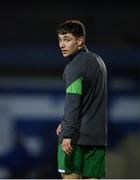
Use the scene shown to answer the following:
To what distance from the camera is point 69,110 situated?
3.81 m

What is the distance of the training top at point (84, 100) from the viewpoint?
12.5 ft

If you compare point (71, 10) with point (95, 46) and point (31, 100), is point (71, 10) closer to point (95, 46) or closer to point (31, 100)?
point (95, 46)

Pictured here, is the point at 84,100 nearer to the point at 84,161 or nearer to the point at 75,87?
the point at 75,87

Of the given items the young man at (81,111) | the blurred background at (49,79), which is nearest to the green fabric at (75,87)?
the young man at (81,111)

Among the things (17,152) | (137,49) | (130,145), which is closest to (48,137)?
(17,152)

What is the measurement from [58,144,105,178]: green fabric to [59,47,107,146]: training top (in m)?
0.06

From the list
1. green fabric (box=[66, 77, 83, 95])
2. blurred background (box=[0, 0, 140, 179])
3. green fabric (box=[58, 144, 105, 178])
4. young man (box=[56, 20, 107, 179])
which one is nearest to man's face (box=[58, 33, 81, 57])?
young man (box=[56, 20, 107, 179])

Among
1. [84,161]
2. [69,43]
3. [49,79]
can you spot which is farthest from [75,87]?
[49,79]

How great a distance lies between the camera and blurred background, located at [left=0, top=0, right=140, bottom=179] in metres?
7.91

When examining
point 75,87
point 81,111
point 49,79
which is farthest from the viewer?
point 49,79

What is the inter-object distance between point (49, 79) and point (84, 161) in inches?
156

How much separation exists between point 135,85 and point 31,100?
131 centimetres

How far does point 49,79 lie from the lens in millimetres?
7898

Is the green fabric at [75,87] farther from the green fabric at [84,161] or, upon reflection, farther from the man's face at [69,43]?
the green fabric at [84,161]
